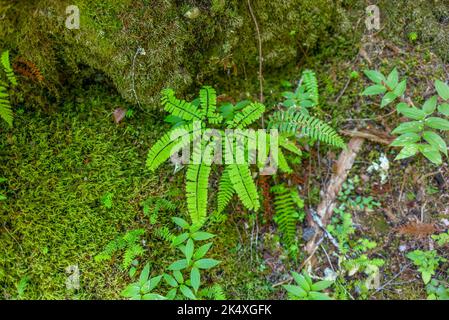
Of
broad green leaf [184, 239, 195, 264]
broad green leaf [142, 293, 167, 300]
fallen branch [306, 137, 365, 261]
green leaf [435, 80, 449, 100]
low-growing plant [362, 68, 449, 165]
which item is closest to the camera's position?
broad green leaf [142, 293, 167, 300]

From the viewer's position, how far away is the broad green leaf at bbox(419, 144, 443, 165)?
10.1ft

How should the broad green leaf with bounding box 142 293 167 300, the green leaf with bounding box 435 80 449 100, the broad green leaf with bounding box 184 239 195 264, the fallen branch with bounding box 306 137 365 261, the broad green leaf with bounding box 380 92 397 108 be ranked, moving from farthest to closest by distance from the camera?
the fallen branch with bounding box 306 137 365 261 < the broad green leaf with bounding box 380 92 397 108 < the green leaf with bounding box 435 80 449 100 < the broad green leaf with bounding box 184 239 195 264 < the broad green leaf with bounding box 142 293 167 300

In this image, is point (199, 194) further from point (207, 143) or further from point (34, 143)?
point (34, 143)

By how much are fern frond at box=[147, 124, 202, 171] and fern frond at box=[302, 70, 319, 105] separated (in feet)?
3.89

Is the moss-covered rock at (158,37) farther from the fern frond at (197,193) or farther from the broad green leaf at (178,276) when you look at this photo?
the broad green leaf at (178,276)

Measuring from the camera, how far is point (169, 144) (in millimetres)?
3084

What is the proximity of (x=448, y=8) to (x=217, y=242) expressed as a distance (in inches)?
136

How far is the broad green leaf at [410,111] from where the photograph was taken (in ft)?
10.5

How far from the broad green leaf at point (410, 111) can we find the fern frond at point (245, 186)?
158 centimetres

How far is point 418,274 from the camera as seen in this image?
3.25 metres

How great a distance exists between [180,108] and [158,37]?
68 centimetres

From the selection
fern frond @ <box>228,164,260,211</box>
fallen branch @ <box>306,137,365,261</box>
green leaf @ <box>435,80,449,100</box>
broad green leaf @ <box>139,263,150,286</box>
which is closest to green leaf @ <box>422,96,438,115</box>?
green leaf @ <box>435,80,449,100</box>

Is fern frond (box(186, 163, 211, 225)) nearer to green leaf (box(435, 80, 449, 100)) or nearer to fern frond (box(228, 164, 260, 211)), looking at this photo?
fern frond (box(228, 164, 260, 211))

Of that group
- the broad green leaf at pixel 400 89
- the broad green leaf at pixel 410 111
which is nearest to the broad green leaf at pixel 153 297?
the broad green leaf at pixel 410 111
